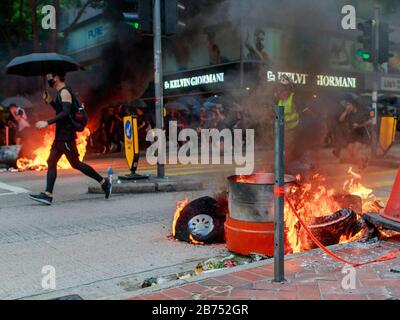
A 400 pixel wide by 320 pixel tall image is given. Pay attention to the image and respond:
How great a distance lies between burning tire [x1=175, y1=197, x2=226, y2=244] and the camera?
4.46 meters

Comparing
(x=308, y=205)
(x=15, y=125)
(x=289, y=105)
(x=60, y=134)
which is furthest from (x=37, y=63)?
(x=308, y=205)

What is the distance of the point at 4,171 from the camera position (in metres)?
10.8

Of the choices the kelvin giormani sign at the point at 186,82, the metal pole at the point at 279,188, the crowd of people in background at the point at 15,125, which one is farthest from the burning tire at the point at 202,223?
the kelvin giormani sign at the point at 186,82

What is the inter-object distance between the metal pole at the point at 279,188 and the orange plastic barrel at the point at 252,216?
0.76 meters

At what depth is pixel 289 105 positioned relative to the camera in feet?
23.2

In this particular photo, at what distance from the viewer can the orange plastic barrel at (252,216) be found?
3.81 meters

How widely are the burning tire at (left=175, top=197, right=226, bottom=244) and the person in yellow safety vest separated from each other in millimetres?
2670

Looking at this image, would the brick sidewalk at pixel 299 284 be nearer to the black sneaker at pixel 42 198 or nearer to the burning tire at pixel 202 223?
the burning tire at pixel 202 223

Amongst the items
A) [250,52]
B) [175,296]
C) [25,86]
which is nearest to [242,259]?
[175,296]

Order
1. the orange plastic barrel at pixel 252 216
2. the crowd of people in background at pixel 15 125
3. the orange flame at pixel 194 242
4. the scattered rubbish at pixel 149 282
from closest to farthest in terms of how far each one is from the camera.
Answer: the scattered rubbish at pixel 149 282, the orange plastic barrel at pixel 252 216, the orange flame at pixel 194 242, the crowd of people in background at pixel 15 125

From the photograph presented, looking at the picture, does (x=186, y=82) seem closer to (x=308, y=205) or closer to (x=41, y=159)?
(x=41, y=159)

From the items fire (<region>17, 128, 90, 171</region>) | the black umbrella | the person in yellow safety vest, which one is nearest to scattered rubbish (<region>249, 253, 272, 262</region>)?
the person in yellow safety vest
